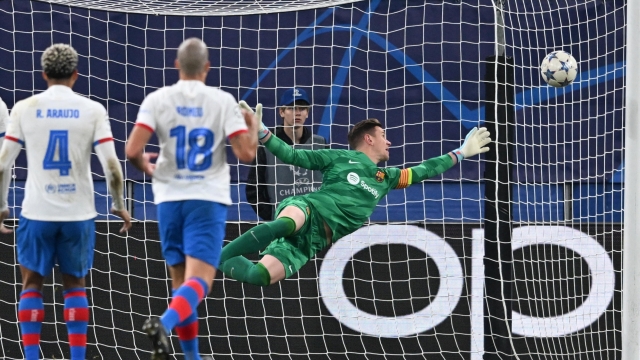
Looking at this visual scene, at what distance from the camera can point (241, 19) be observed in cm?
941

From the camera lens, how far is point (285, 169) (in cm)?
892

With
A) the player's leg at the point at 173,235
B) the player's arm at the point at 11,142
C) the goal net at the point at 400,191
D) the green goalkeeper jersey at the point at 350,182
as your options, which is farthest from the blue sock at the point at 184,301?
the goal net at the point at 400,191

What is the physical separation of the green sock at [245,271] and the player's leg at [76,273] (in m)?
1.61

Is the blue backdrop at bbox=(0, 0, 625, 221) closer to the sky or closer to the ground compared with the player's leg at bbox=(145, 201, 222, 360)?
closer to the sky

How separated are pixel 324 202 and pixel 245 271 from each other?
86cm

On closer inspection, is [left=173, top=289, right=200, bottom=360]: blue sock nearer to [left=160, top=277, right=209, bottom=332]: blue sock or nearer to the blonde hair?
[left=160, top=277, right=209, bottom=332]: blue sock

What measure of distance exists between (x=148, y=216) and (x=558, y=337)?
3.72 metres

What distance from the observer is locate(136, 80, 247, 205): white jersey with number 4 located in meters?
5.53

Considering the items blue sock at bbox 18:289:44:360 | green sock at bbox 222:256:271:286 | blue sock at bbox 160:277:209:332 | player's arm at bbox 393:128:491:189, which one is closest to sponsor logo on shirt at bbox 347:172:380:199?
player's arm at bbox 393:128:491:189

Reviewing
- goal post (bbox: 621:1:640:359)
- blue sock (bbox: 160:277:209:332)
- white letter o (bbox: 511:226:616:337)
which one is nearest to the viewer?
blue sock (bbox: 160:277:209:332)

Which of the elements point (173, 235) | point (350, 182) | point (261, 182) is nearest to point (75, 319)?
point (173, 235)

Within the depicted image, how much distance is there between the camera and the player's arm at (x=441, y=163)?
25.9 ft

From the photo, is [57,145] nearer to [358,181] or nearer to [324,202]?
[324,202]

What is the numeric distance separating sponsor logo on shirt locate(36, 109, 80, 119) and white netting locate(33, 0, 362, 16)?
2.85 meters
